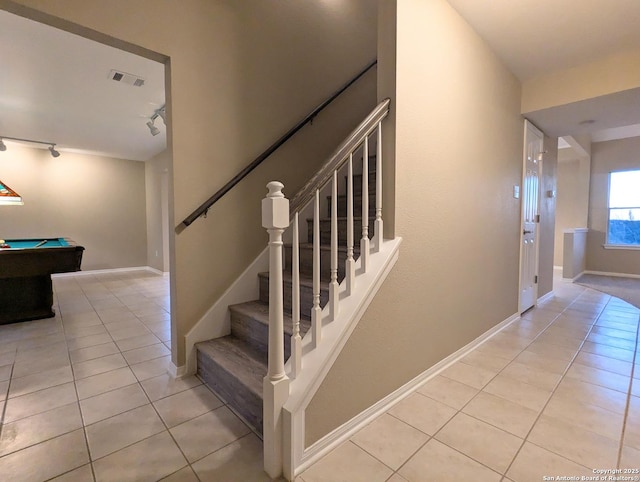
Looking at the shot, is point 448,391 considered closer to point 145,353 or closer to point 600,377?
point 600,377

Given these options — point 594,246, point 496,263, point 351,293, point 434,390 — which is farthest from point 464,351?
point 594,246

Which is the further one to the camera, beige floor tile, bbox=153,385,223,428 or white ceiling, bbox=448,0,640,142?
white ceiling, bbox=448,0,640,142

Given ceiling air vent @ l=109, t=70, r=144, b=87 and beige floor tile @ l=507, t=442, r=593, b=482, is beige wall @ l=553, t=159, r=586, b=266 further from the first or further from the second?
ceiling air vent @ l=109, t=70, r=144, b=87

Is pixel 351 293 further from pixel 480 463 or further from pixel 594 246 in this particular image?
pixel 594 246

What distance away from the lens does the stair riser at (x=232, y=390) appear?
149cm

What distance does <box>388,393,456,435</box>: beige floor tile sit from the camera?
153cm

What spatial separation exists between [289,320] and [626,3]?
115 inches

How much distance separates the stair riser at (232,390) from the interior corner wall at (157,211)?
15.8 feet

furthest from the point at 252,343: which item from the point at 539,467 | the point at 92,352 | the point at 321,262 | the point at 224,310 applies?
the point at 539,467

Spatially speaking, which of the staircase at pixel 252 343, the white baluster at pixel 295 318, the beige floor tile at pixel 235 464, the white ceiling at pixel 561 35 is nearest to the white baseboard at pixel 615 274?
the white ceiling at pixel 561 35

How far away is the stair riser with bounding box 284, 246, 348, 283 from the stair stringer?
363mm

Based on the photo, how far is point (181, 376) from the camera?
2014 mm

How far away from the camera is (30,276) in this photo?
3.24 metres

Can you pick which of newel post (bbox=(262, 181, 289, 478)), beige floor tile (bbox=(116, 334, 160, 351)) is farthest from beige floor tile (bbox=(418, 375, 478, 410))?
beige floor tile (bbox=(116, 334, 160, 351))
